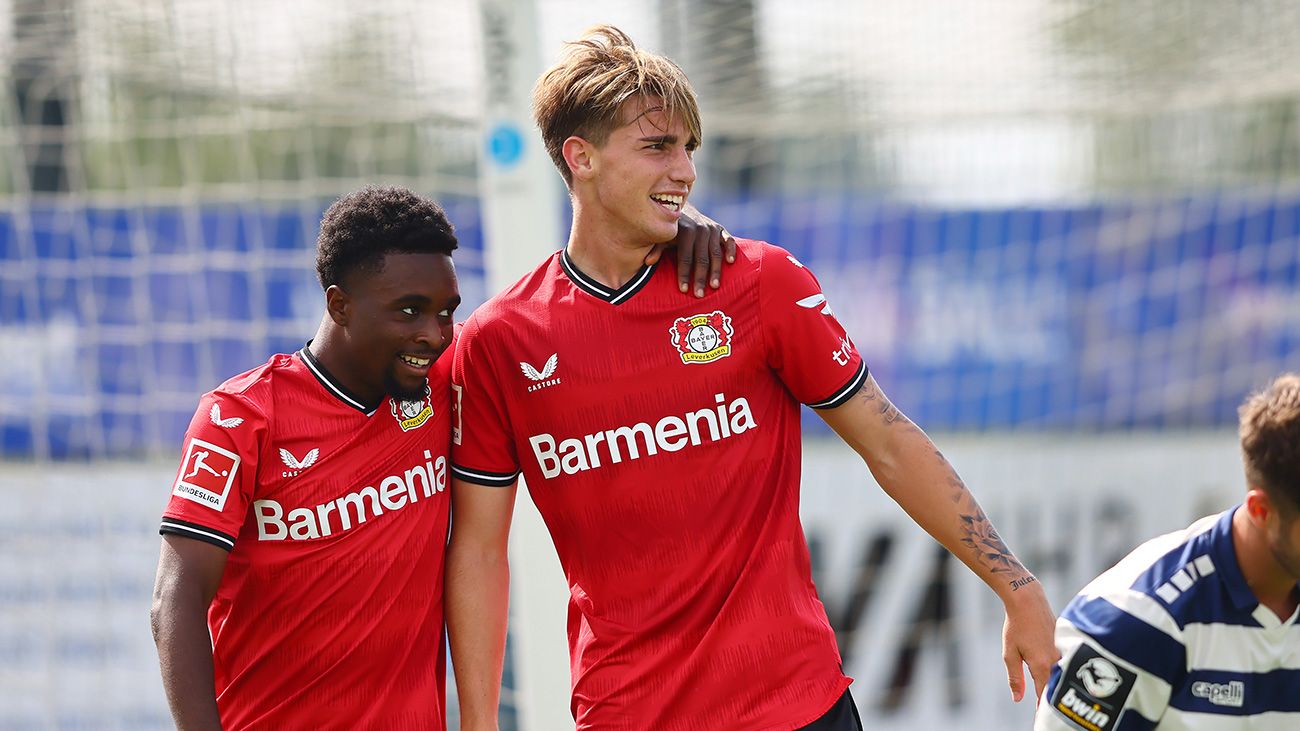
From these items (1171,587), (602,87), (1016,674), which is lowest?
(1016,674)

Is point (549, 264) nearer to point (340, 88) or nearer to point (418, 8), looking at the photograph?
point (418, 8)

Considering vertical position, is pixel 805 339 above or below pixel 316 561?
above

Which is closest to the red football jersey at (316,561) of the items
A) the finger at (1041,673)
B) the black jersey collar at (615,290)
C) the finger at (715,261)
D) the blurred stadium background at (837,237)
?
the black jersey collar at (615,290)

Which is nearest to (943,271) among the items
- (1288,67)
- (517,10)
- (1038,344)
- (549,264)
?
(1038,344)

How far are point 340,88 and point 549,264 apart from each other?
145 inches

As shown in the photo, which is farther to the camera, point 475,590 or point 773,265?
point 475,590

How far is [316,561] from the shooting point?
285cm

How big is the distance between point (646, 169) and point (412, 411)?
71cm

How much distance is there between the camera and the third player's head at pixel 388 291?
2.85 meters

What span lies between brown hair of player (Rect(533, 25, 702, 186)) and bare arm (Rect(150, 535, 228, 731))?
3.61ft

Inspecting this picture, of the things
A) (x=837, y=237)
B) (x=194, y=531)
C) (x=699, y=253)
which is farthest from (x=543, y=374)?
(x=837, y=237)

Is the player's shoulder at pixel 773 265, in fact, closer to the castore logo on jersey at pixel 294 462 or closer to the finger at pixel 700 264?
the finger at pixel 700 264

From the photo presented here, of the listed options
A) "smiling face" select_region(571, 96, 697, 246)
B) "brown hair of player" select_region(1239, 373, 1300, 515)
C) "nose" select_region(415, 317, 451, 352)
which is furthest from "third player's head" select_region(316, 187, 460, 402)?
"brown hair of player" select_region(1239, 373, 1300, 515)

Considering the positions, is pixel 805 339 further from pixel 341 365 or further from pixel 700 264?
pixel 341 365
